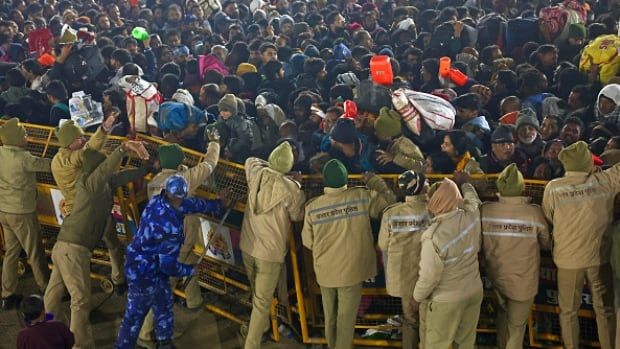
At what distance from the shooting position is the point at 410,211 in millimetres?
5938

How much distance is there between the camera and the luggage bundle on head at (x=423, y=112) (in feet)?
23.5

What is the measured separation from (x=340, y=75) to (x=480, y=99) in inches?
77.0

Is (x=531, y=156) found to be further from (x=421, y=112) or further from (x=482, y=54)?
(x=482, y=54)

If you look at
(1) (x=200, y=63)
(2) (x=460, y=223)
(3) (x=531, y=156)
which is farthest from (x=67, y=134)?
(3) (x=531, y=156)

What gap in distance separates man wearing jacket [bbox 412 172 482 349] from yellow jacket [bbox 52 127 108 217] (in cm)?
342

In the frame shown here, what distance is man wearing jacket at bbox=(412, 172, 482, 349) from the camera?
5.51 m

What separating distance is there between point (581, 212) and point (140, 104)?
4910mm

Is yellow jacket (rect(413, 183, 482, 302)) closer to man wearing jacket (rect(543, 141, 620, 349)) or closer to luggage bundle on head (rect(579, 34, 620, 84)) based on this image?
man wearing jacket (rect(543, 141, 620, 349))

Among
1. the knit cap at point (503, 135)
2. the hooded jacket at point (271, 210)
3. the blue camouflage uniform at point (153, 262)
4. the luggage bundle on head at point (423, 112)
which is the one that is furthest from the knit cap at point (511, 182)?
the blue camouflage uniform at point (153, 262)

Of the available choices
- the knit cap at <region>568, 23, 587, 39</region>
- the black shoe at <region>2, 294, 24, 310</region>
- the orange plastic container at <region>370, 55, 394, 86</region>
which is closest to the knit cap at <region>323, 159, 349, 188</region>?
the orange plastic container at <region>370, 55, 394, 86</region>

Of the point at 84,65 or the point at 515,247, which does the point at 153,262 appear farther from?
the point at 84,65

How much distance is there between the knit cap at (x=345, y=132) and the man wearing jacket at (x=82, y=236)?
186cm

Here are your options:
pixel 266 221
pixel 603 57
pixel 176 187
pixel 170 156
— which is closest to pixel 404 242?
pixel 266 221

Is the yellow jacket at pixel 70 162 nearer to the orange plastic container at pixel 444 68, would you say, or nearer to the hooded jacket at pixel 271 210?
the hooded jacket at pixel 271 210
